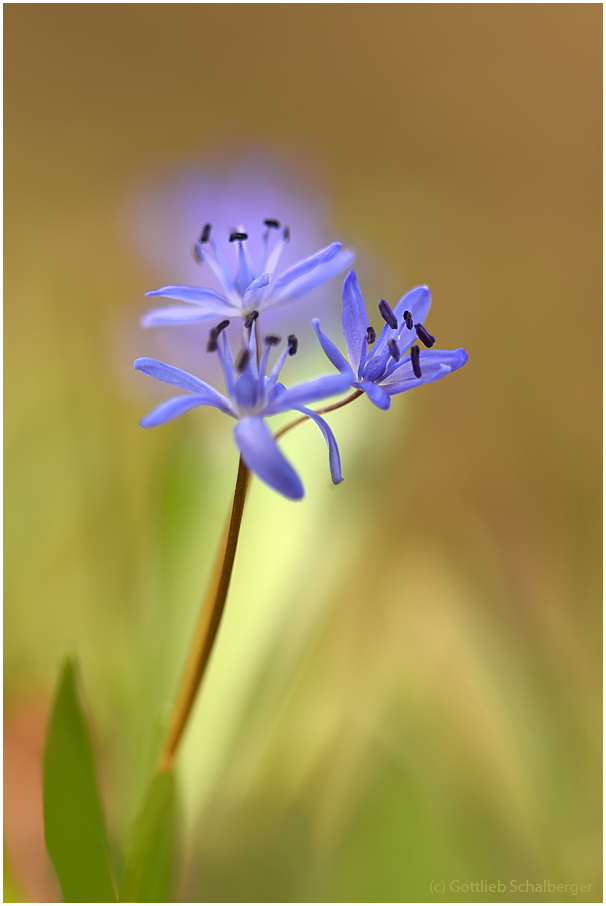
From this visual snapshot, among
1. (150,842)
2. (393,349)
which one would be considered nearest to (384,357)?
(393,349)

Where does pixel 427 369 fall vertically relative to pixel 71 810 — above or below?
above

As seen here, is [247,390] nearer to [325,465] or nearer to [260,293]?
[260,293]

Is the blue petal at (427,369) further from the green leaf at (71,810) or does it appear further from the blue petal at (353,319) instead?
the green leaf at (71,810)

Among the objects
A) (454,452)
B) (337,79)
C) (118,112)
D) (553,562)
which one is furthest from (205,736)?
(337,79)

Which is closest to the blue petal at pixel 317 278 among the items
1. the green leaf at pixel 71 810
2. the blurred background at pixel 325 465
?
the green leaf at pixel 71 810

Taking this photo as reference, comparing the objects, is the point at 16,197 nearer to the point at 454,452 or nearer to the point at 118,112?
the point at 118,112

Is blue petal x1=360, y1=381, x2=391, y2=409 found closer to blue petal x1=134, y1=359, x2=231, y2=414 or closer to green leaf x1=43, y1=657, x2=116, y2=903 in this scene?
blue petal x1=134, y1=359, x2=231, y2=414

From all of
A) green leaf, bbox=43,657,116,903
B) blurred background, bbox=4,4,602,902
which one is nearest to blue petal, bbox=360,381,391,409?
green leaf, bbox=43,657,116,903
